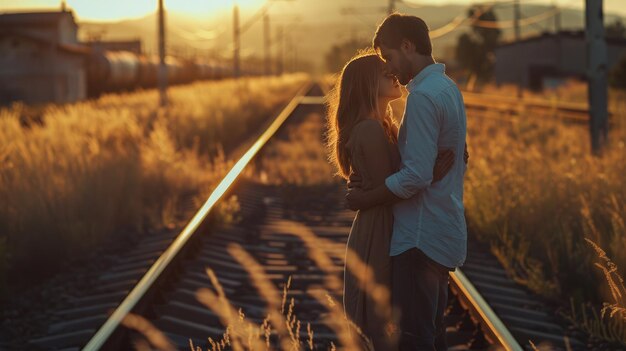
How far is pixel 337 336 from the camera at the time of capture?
5.16 metres

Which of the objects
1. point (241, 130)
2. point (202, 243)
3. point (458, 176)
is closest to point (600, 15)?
point (202, 243)

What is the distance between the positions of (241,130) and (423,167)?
743 inches

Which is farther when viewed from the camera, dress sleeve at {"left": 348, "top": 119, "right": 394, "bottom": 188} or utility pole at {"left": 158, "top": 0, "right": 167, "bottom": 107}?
utility pole at {"left": 158, "top": 0, "right": 167, "bottom": 107}

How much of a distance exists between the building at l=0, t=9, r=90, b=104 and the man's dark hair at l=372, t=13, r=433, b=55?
44865 millimetres

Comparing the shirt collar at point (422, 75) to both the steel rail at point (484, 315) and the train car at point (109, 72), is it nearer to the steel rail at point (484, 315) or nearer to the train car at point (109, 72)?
the steel rail at point (484, 315)

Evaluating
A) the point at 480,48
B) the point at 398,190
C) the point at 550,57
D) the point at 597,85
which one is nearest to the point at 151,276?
the point at 398,190

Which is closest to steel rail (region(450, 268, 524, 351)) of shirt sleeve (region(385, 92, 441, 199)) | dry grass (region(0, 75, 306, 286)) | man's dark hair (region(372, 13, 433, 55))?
shirt sleeve (region(385, 92, 441, 199))

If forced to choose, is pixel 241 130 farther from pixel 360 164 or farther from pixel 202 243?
pixel 360 164

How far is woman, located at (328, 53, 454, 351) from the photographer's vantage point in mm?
3422

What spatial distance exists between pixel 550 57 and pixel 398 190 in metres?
54.5

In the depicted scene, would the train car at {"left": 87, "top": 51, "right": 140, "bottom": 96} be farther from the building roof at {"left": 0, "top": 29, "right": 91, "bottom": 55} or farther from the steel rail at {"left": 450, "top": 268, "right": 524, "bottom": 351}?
the steel rail at {"left": 450, "top": 268, "right": 524, "bottom": 351}

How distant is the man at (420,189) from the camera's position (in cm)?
327

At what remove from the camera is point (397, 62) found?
339cm

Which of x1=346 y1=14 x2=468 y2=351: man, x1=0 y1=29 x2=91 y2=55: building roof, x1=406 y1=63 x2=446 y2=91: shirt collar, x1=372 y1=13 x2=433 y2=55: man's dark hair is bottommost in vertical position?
x1=346 y1=14 x2=468 y2=351: man
